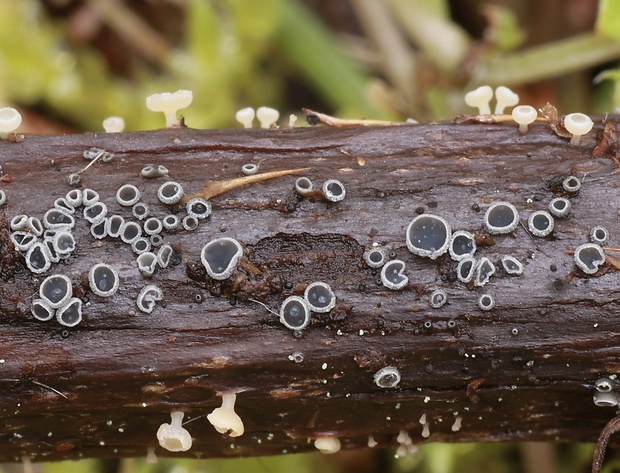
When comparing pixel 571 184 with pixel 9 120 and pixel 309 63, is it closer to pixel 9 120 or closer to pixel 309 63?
pixel 9 120

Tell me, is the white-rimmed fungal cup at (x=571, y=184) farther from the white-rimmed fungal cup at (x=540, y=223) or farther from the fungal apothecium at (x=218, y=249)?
the white-rimmed fungal cup at (x=540, y=223)

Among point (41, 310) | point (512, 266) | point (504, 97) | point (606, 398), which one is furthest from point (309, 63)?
point (606, 398)

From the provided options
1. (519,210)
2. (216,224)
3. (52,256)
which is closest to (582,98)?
(519,210)

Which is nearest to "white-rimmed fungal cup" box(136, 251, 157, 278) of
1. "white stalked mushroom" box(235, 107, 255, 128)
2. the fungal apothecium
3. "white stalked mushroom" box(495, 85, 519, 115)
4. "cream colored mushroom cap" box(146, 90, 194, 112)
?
the fungal apothecium

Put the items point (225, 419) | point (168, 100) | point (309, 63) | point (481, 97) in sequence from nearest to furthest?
1. point (225, 419)
2. point (168, 100)
3. point (481, 97)
4. point (309, 63)

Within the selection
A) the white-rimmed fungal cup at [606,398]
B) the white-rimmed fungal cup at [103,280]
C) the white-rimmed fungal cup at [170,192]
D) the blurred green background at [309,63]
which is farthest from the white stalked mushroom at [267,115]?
the blurred green background at [309,63]
